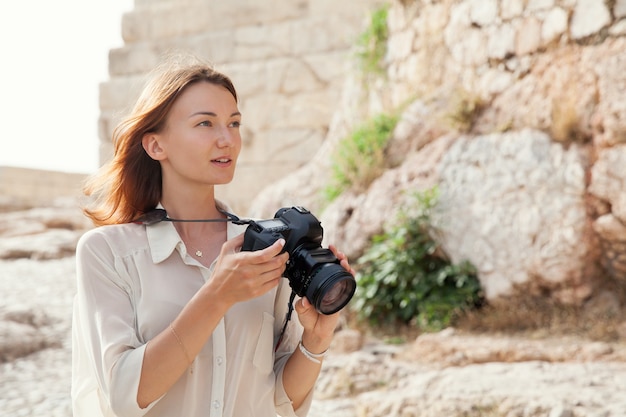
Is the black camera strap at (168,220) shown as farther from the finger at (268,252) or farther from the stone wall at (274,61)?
the stone wall at (274,61)

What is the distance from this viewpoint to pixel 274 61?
10.2m

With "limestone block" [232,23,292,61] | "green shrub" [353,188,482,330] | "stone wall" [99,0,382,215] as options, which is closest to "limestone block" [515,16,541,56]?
"green shrub" [353,188,482,330]

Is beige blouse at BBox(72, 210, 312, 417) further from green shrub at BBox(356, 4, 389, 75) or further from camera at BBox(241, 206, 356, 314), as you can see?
green shrub at BBox(356, 4, 389, 75)

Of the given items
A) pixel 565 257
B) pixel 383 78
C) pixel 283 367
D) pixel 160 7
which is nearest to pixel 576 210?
pixel 565 257

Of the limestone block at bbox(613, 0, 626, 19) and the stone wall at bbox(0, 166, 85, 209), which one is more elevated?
the limestone block at bbox(613, 0, 626, 19)

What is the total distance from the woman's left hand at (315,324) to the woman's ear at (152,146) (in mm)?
522

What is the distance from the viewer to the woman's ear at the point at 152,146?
6.09 ft

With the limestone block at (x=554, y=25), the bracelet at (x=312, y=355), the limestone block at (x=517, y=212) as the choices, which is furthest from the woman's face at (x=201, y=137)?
the limestone block at (x=554, y=25)

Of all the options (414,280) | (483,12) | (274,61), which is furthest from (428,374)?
(274,61)

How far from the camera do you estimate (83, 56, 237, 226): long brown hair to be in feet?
5.99

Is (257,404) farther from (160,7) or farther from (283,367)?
(160,7)

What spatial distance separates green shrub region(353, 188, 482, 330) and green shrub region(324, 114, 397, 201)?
78cm

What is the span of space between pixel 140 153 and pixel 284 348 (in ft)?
2.20

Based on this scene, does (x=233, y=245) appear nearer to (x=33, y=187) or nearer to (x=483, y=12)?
(x=483, y=12)
